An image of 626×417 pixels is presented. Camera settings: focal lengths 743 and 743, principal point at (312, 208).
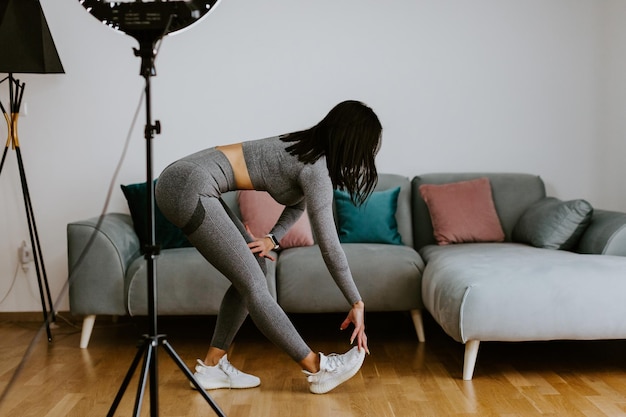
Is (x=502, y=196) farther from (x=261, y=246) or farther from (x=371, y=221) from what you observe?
(x=261, y=246)

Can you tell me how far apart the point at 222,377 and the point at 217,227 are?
0.65m

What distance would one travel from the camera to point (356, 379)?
9.50 ft

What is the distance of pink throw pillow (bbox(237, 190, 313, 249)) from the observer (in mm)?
3773

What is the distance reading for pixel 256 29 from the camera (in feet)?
14.0

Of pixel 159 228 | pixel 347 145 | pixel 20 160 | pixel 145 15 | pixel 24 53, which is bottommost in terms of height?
pixel 159 228

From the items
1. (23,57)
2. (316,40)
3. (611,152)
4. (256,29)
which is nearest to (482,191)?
(611,152)

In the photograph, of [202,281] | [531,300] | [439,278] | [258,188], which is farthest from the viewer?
[202,281]

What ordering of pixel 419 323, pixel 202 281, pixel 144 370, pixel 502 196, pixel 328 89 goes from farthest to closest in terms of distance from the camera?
pixel 328 89 → pixel 502 196 → pixel 419 323 → pixel 202 281 → pixel 144 370


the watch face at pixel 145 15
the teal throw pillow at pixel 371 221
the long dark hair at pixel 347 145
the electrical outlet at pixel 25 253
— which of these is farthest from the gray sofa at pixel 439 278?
the watch face at pixel 145 15

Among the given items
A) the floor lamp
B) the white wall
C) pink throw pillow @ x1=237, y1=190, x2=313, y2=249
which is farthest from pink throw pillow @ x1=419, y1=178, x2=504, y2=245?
the floor lamp

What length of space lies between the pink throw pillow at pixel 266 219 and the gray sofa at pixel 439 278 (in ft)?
0.52

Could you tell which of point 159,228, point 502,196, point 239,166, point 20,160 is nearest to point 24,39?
point 20,160

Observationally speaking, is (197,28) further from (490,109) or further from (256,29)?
(490,109)

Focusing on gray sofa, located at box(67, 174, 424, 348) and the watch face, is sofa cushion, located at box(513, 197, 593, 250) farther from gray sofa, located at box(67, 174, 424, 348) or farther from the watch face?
the watch face
